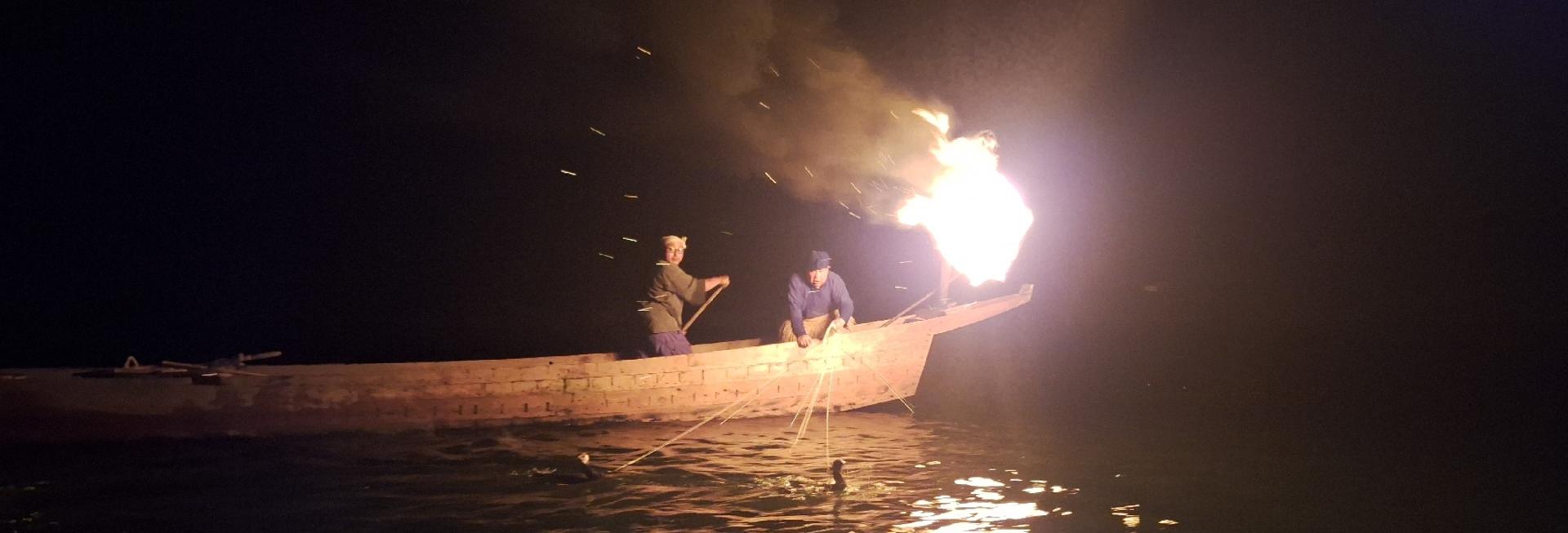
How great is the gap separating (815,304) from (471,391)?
12.5 feet

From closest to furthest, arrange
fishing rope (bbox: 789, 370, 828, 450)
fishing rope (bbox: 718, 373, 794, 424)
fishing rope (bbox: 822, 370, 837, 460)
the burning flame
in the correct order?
fishing rope (bbox: 822, 370, 837, 460) → fishing rope (bbox: 718, 373, 794, 424) → fishing rope (bbox: 789, 370, 828, 450) → the burning flame

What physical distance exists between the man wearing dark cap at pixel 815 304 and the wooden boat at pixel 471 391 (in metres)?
0.21

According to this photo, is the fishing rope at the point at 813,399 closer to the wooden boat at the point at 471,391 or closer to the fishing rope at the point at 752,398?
the wooden boat at the point at 471,391

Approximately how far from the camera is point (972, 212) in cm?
1280

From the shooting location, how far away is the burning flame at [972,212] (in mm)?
12523

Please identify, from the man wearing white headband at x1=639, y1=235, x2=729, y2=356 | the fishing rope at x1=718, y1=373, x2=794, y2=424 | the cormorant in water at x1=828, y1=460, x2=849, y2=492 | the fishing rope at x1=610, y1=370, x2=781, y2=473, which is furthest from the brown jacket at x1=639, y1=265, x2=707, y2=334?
the cormorant in water at x1=828, y1=460, x2=849, y2=492

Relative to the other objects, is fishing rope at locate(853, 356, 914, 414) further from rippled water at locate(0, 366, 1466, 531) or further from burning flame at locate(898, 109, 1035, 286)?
burning flame at locate(898, 109, 1035, 286)

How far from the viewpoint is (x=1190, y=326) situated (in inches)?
938

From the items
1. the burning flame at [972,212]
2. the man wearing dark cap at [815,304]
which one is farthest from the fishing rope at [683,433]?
the burning flame at [972,212]

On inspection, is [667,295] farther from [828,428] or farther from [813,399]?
[828,428]

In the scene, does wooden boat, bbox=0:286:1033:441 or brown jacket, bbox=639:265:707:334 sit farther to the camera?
brown jacket, bbox=639:265:707:334

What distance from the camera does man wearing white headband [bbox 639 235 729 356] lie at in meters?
11.0

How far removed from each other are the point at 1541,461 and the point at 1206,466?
3.73m

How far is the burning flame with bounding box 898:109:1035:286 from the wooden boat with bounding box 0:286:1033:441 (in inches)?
27.7
